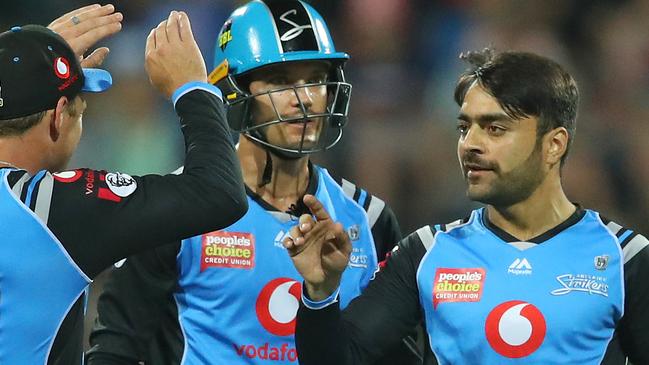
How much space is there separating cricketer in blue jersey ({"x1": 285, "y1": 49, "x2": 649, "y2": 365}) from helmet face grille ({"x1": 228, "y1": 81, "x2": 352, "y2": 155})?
48 cm

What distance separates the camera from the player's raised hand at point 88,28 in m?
3.17

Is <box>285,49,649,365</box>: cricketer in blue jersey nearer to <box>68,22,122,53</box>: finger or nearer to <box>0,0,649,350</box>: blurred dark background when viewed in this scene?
<box>68,22,122,53</box>: finger

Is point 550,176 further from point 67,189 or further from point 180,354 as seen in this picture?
point 67,189

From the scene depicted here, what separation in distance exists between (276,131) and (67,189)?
1235mm

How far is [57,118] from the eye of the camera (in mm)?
2730

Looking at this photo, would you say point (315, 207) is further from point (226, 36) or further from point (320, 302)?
point (226, 36)

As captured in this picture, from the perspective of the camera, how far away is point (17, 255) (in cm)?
257

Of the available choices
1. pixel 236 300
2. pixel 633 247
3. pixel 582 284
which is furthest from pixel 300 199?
pixel 633 247

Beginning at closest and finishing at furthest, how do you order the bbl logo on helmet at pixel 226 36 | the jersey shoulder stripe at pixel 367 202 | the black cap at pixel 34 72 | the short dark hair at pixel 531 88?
the black cap at pixel 34 72 → the short dark hair at pixel 531 88 → the jersey shoulder stripe at pixel 367 202 → the bbl logo on helmet at pixel 226 36

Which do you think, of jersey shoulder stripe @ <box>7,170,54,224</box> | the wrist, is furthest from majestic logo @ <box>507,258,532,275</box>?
jersey shoulder stripe @ <box>7,170,54,224</box>

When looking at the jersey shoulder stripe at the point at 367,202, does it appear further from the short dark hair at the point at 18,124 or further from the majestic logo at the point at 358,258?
the short dark hair at the point at 18,124

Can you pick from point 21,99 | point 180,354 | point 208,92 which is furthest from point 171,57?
point 180,354

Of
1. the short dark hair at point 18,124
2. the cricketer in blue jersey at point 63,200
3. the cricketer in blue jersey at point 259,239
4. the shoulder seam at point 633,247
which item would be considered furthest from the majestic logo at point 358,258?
the short dark hair at point 18,124

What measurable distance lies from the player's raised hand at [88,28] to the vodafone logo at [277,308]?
0.95 metres
